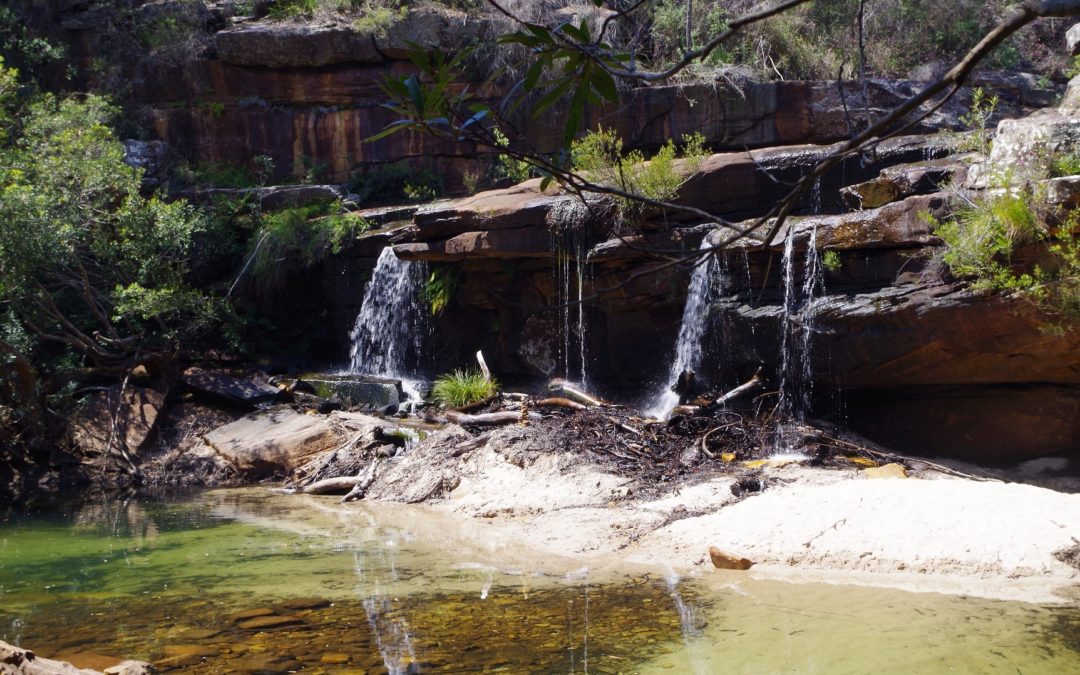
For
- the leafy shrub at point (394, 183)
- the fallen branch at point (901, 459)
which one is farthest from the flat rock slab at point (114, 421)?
the fallen branch at point (901, 459)

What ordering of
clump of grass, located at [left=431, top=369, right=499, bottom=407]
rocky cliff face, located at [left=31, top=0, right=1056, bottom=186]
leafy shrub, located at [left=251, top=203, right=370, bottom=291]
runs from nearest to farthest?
clump of grass, located at [left=431, top=369, right=499, bottom=407] → leafy shrub, located at [left=251, top=203, right=370, bottom=291] → rocky cliff face, located at [left=31, top=0, right=1056, bottom=186]

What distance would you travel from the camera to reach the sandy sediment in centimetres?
587

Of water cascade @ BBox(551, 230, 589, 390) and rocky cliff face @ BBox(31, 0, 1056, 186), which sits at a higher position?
rocky cliff face @ BBox(31, 0, 1056, 186)

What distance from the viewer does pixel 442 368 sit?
630 inches

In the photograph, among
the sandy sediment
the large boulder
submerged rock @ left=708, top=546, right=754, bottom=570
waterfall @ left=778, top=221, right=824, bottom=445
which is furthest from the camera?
the large boulder

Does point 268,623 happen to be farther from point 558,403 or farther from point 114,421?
point 114,421

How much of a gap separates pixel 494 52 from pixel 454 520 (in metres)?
13.5

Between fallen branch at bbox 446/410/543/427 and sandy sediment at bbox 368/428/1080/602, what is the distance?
194 cm

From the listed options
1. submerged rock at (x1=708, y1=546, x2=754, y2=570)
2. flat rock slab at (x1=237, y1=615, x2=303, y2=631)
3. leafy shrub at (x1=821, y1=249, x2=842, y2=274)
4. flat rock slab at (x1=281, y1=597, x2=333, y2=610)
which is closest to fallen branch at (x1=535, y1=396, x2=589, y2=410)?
leafy shrub at (x1=821, y1=249, x2=842, y2=274)

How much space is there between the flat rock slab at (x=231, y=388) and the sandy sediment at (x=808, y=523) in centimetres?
525

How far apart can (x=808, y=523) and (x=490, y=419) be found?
17.9 feet

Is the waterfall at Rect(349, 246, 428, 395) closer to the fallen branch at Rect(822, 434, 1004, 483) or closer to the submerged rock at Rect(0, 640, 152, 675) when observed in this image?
the fallen branch at Rect(822, 434, 1004, 483)

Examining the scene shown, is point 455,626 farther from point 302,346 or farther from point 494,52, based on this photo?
point 494,52

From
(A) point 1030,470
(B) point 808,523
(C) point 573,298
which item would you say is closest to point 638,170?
(C) point 573,298
